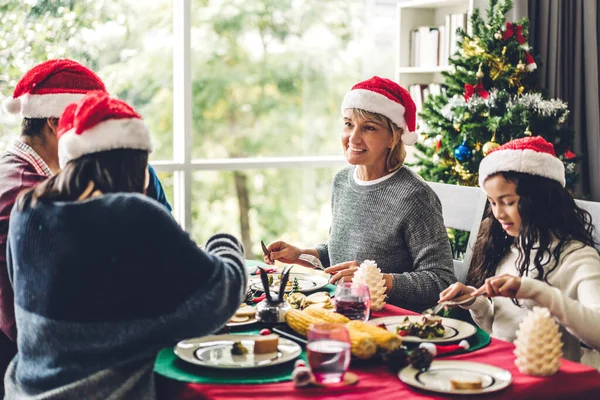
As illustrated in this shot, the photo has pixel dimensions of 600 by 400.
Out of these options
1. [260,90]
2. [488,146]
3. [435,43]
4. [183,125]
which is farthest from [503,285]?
Result: [260,90]

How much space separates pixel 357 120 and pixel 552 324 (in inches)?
48.2

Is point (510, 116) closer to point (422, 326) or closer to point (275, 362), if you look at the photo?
point (422, 326)

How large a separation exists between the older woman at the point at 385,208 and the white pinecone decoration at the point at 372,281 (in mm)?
197

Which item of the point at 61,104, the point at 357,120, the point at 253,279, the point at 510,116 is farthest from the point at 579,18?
the point at 61,104

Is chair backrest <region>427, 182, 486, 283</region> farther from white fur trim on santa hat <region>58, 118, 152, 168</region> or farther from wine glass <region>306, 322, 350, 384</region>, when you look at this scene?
white fur trim on santa hat <region>58, 118, 152, 168</region>

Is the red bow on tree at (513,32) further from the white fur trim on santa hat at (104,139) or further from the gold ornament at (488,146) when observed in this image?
the white fur trim on santa hat at (104,139)

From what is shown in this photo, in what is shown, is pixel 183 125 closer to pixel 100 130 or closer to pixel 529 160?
pixel 529 160

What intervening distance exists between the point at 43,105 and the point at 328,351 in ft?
4.02

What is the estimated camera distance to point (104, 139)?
1.56 m

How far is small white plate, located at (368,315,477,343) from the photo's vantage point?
1723mm

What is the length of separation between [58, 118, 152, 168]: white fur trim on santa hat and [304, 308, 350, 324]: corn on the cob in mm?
576

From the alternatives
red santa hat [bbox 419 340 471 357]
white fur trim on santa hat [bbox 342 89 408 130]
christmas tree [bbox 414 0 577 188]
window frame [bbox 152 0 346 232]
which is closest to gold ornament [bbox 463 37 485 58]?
christmas tree [bbox 414 0 577 188]

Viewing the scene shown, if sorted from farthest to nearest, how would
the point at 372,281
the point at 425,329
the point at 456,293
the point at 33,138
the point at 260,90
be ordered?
the point at 260,90
the point at 33,138
the point at 372,281
the point at 456,293
the point at 425,329

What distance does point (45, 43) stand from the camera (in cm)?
444
